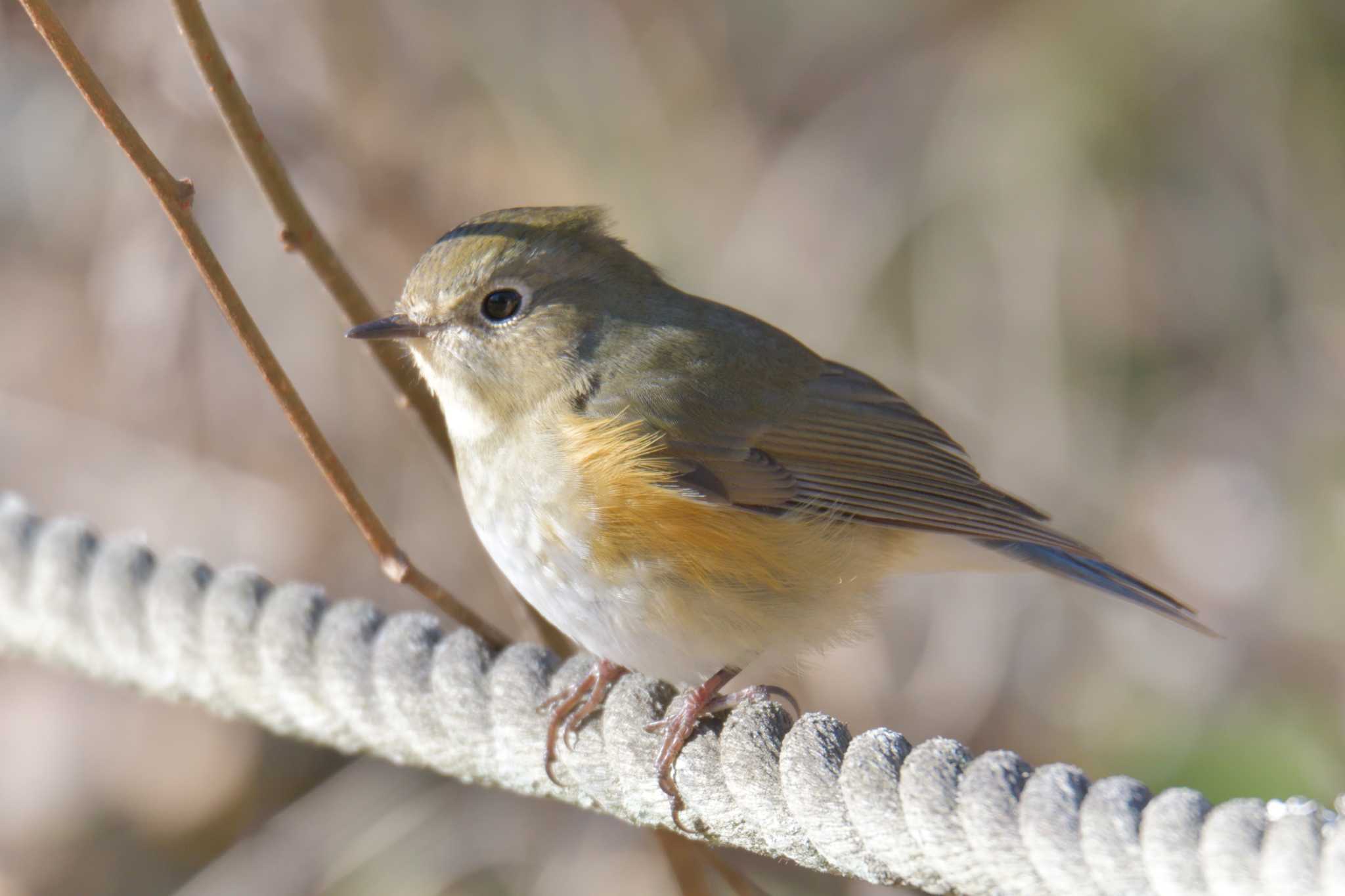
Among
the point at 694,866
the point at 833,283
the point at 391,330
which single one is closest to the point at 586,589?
the point at 391,330

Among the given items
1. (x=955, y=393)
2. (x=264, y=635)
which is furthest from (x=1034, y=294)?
(x=264, y=635)

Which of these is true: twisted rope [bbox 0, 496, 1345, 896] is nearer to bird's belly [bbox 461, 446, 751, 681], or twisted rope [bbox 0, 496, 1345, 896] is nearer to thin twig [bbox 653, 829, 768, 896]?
bird's belly [bbox 461, 446, 751, 681]

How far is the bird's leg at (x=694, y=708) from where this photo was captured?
2.30 m

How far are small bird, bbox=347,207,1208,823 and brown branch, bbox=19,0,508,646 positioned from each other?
11.7 inches

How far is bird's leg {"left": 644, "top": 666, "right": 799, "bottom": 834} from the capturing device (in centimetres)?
230

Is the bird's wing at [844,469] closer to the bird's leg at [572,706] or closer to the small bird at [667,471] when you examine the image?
the small bird at [667,471]

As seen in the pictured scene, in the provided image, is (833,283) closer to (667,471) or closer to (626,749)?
(667,471)

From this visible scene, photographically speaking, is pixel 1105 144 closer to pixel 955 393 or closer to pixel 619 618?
pixel 955 393

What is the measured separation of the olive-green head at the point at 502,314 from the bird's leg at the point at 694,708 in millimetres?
684

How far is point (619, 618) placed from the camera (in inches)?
96.7

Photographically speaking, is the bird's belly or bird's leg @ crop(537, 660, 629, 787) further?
the bird's belly

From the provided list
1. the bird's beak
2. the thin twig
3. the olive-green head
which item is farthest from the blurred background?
the bird's beak

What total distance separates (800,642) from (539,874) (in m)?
1.88

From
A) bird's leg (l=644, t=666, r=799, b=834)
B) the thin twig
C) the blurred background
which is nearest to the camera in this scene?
bird's leg (l=644, t=666, r=799, b=834)
